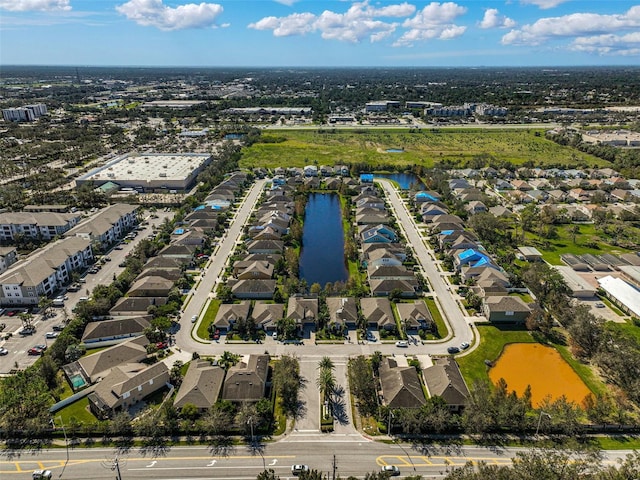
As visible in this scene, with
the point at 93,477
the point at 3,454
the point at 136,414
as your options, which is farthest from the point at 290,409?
the point at 3,454

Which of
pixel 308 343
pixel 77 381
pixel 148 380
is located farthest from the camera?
pixel 308 343

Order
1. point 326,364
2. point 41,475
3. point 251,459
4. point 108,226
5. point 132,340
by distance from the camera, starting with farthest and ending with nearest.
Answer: point 108,226, point 132,340, point 326,364, point 251,459, point 41,475

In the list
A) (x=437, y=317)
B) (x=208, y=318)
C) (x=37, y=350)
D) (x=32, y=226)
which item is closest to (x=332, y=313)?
(x=437, y=317)

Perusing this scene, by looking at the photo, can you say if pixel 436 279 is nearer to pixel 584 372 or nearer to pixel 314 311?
pixel 314 311

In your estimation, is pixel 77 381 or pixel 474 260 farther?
pixel 474 260

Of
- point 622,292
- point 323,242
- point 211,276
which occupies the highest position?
point 622,292

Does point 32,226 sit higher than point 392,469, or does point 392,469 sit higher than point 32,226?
point 32,226

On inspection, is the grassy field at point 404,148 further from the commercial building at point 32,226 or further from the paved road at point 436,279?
the commercial building at point 32,226

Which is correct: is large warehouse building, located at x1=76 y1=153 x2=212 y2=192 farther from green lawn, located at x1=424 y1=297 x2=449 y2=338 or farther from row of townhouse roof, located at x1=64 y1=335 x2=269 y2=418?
green lawn, located at x1=424 y1=297 x2=449 y2=338

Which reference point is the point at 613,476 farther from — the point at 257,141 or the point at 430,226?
the point at 257,141
